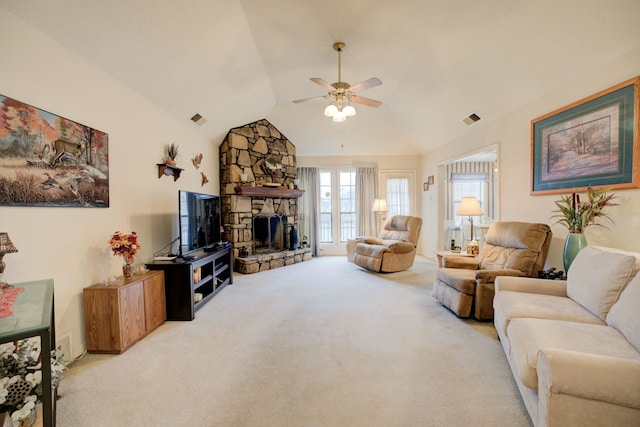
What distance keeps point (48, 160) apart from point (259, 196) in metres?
3.90

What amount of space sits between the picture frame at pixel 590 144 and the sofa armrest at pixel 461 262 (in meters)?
1.11

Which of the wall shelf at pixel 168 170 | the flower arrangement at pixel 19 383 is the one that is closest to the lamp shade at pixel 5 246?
the flower arrangement at pixel 19 383

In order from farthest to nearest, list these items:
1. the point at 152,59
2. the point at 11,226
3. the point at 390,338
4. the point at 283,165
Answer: the point at 283,165 < the point at 152,59 < the point at 390,338 < the point at 11,226

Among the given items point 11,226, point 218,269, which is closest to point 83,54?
point 11,226

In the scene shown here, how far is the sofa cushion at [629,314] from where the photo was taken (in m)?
1.49

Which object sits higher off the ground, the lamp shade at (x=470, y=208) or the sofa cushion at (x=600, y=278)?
the lamp shade at (x=470, y=208)

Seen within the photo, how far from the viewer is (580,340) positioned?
1581 mm

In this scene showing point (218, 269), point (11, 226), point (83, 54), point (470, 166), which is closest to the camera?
point (11, 226)

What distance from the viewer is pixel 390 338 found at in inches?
105

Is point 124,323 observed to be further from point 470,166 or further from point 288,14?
point 470,166

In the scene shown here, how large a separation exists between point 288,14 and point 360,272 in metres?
4.07

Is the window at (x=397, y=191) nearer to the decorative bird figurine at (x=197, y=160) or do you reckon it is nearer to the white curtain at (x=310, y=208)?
the white curtain at (x=310, y=208)

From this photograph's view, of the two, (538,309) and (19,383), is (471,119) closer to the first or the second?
(538,309)

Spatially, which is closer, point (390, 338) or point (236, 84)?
point (390, 338)
